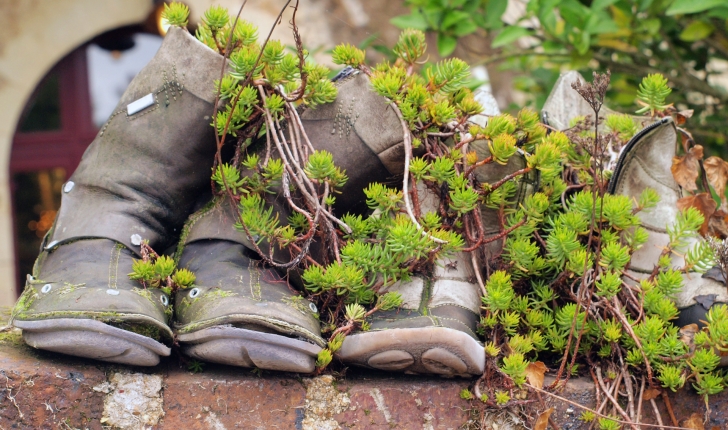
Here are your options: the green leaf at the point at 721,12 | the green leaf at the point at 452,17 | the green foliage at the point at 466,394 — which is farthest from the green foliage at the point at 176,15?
the green leaf at the point at 721,12

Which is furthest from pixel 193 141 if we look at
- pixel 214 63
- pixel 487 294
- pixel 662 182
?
pixel 662 182

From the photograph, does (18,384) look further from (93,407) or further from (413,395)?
(413,395)

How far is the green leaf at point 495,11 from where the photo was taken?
2.12 meters

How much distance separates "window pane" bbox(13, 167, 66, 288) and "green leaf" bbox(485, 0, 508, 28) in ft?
11.9

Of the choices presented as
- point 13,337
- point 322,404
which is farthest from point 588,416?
point 13,337

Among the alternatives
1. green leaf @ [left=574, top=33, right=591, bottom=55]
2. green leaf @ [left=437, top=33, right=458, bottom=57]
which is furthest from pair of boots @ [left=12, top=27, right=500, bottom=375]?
green leaf @ [left=574, top=33, right=591, bottom=55]

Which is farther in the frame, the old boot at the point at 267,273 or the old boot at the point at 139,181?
the old boot at the point at 139,181

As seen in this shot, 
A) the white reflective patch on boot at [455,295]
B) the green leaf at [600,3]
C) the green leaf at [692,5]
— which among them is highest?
the green leaf at [600,3]

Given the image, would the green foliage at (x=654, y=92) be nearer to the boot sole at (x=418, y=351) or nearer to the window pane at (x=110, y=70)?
the boot sole at (x=418, y=351)

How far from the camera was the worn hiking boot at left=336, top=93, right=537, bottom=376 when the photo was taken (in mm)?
1045

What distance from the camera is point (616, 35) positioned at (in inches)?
88.3

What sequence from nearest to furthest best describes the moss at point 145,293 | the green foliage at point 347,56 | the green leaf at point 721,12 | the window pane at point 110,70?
the moss at point 145,293, the green foliage at point 347,56, the green leaf at point 721,12, the window pane at point 110,70

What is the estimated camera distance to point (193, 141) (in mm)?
1252

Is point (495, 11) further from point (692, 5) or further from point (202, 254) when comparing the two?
point (202, 254)
